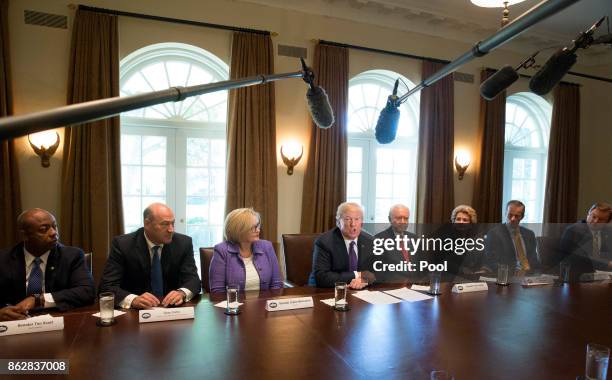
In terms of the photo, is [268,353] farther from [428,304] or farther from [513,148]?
[513,148]

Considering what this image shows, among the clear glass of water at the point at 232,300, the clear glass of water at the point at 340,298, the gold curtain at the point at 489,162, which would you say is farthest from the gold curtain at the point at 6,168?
the gold curtain at the point at 489,162

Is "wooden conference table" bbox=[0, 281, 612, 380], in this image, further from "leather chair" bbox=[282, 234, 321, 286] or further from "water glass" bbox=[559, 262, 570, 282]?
"leather chair" bbox=[282, 234, 321, 286]

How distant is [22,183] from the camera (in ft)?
12.1

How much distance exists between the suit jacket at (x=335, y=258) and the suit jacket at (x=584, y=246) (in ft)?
5.29

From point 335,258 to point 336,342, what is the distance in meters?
1.28

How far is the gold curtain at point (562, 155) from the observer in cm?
610

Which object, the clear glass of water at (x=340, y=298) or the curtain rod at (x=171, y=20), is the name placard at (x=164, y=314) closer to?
the clear glass of water at (x=340, y=298)

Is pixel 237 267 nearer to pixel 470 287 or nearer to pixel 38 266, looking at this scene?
pixel 38 266

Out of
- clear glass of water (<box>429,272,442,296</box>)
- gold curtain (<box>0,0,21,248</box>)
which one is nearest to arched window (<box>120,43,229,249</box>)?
gold curtain (<box>0,0,21,248</box>)

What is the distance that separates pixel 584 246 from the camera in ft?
11.3

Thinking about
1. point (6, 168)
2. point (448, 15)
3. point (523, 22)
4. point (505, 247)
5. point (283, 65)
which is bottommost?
point (505, 247)

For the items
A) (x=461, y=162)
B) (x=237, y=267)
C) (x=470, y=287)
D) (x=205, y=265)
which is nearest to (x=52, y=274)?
(x=205, y=265)

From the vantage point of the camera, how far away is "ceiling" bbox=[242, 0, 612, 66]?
4652mm

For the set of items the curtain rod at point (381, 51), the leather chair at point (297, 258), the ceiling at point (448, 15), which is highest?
the ceiling at point (448, 15)
